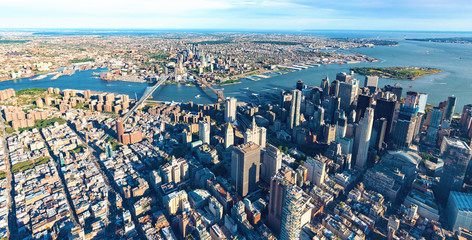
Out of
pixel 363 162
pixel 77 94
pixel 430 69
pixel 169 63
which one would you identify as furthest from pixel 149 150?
pixel 430 69

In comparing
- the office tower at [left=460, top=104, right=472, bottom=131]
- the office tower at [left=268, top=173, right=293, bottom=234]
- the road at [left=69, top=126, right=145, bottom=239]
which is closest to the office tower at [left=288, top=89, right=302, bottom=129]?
the office tower at [left=268, top=173, right=293, bottom=234]

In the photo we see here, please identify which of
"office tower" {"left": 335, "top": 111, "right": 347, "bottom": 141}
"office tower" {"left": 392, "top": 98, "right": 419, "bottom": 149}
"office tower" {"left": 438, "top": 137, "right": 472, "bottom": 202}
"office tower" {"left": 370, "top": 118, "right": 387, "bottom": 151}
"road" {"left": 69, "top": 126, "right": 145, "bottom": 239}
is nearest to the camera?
"road" {"left": 69, "top": 126, "right": 145, "bottom": 239}

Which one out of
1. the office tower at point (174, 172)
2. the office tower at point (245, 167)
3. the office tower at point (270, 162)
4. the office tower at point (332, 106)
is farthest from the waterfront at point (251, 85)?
the office tower at point (245, 167)

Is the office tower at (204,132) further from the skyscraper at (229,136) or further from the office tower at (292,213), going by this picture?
the office tower at (292,213)

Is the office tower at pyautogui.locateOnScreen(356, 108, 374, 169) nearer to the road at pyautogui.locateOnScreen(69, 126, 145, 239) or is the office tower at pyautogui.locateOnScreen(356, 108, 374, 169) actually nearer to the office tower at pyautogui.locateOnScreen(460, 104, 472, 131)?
the office tower at pyautogui.locateOnScreen(460, 104, 472, 131)

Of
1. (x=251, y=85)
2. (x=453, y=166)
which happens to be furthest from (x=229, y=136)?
(x=251, y=85)

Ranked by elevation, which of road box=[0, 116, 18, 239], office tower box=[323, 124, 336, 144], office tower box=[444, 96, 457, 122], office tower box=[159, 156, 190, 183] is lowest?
road box=[0, 116, 18, 239]
